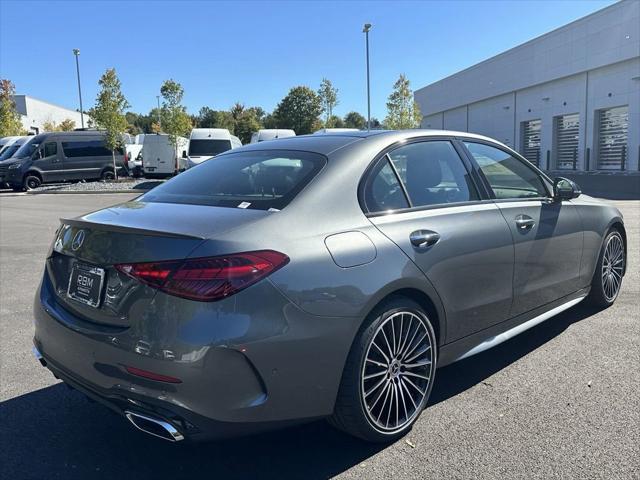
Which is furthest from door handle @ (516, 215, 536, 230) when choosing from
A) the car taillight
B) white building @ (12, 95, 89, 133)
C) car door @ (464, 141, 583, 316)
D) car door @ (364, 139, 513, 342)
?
white building @ (12, 95, 89, 133)

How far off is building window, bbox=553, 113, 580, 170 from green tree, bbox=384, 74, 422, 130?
28.8 feet

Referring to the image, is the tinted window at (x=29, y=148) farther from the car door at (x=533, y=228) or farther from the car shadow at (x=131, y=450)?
the car door at (x=533, y=228)

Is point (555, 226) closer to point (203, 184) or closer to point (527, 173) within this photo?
point (527, 173)

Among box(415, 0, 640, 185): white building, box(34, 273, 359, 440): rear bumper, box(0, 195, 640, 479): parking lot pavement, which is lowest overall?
box(0, 195, 640, 479): parking lot pavement

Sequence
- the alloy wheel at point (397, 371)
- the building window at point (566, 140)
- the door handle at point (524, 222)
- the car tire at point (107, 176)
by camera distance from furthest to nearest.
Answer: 1. the building window at point (566, 140)
2. the car tire at point (107, 176)
3. the door handle at point (524, 222)
4. the alloy wheel at point (397, 371)

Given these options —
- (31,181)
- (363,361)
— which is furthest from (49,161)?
(363,361)

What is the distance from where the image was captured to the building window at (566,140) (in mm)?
32219

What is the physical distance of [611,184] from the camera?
2033cm

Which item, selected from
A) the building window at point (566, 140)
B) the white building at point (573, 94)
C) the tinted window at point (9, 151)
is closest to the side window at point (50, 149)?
the tinted window at point (9, 151)

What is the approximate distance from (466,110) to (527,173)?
43992 millimetres

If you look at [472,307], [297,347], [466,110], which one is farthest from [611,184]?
[466,110]

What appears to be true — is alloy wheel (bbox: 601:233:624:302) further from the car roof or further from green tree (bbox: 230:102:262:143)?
green tree (bbox: 230:102:262:143)

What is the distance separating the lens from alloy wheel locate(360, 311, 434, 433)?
291cm

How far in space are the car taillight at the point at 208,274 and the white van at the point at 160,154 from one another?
2609 centimetres
